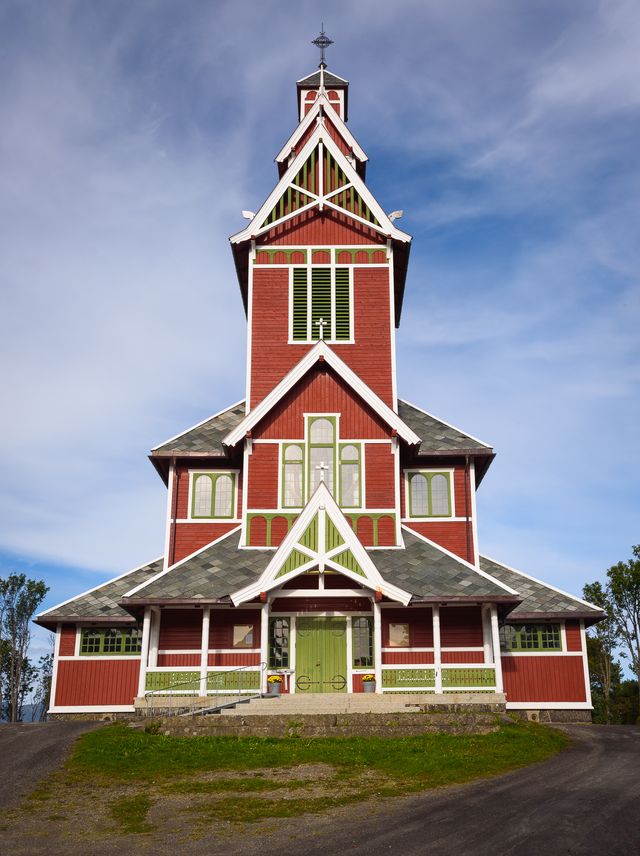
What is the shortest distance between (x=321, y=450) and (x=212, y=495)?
4.08 metres

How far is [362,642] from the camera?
24047 mm

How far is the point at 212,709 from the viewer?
20.4 metres

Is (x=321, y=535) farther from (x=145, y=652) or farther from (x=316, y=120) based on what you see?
(x=316, y=120)

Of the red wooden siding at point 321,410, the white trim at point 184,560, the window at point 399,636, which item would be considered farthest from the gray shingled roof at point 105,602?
the window at point 399,636

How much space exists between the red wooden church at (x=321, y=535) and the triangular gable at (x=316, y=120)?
6 centimetres

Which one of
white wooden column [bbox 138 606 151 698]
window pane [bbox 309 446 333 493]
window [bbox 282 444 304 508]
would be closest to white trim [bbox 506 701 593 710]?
window pane [bbox 309 446 333 493]

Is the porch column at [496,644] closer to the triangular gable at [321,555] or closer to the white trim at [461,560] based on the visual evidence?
the white trim at [461,560]

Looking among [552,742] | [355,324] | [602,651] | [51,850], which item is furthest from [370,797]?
[602,651]

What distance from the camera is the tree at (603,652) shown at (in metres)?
53.6

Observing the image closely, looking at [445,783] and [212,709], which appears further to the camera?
[212,709]

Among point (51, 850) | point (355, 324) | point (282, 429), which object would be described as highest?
point (355, 324)

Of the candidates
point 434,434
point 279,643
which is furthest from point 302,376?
point 279,643

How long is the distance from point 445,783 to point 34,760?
8.27 m

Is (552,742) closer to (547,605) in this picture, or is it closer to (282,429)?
(547,605)
